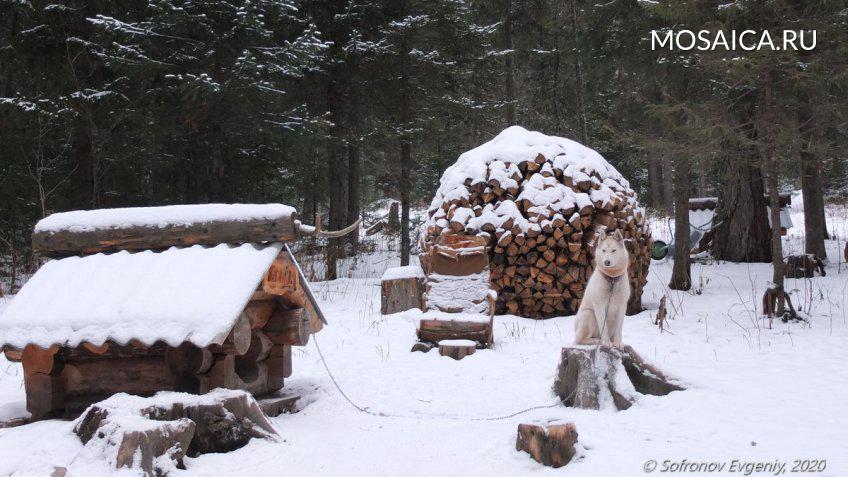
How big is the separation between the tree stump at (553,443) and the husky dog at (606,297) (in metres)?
1.49

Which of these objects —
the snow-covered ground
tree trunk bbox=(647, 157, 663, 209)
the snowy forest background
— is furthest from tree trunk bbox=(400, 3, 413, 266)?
tree trunk bbox=(647, 157, 663, 209)

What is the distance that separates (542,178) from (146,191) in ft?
37.8

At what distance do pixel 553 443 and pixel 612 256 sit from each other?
1865 millimetres

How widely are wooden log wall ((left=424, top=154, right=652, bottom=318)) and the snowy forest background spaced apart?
1080 mm

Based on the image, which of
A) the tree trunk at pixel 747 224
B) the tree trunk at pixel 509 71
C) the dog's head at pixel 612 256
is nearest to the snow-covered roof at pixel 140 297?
the dog's head at pixel 612 256

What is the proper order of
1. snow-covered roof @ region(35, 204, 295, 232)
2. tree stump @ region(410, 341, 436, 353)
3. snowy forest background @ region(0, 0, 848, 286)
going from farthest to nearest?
1. snowy forest background @ region(0, 0, 848, 286)
2. tree stump @ region(410, 341, 436, 353)
3. snow-covered roof @ region(35, 204, 295, 232)

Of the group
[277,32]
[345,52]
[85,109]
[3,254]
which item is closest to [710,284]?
[345,52]

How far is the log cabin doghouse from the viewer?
156 inches

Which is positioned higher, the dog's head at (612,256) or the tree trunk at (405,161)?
the tree trunk at (405,161)

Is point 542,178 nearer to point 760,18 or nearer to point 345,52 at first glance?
point 760,18

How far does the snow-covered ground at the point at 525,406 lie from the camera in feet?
11.0

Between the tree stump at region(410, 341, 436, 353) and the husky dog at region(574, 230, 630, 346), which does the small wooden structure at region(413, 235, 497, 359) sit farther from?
the husky dog at region(574, 230, 630, 346)

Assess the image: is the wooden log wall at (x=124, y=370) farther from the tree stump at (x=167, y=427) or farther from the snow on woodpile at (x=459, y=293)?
the snow on woodpile at (x=459, y=293)

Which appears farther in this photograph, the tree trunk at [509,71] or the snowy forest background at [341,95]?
the tree trunk at [509,71]
